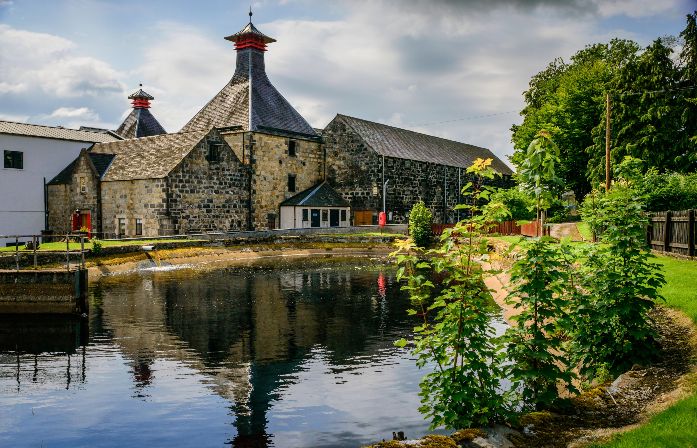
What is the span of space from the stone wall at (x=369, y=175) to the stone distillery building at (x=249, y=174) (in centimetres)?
10

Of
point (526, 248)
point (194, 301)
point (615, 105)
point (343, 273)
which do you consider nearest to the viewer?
point (526, 248)

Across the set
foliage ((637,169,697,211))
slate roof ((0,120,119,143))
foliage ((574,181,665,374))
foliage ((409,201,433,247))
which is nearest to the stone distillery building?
slate roof ((0,120,119,143))

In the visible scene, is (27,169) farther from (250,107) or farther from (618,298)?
(618,298)

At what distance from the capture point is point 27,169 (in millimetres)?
47219

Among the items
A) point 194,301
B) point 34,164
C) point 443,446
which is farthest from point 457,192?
point 443,446

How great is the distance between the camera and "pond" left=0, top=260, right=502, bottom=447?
9.10 m

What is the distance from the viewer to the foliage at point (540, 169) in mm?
7307

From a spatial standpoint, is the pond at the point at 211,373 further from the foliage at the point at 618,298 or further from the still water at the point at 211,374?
the foliage at the point at 618,298

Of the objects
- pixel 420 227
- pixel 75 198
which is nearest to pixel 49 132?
pixel 75 198

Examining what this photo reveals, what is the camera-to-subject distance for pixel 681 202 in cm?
2533

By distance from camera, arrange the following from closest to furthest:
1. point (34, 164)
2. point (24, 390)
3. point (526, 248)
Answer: point (526, 248) → point (24, 390) → point (34, 164)

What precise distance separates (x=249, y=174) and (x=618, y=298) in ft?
137

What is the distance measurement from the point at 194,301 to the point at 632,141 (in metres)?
36.6

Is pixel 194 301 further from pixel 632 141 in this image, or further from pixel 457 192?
pixel 457 192
